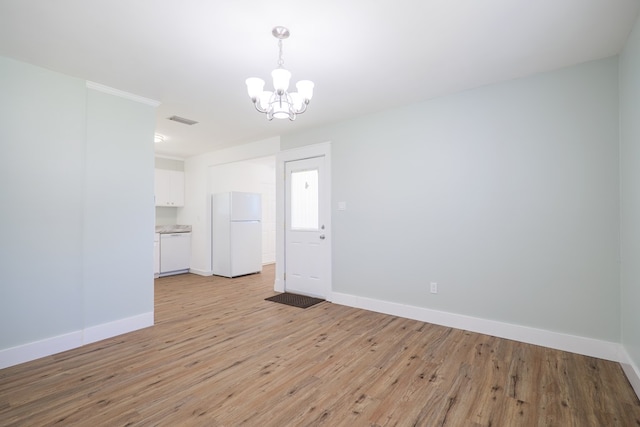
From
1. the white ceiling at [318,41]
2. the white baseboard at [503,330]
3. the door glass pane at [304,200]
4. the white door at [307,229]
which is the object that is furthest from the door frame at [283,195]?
the white ceiling at [318,41]

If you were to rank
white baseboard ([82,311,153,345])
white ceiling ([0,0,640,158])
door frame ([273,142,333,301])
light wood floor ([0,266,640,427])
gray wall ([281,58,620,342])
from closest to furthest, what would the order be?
light wood floor ([0,266,640,427]) → white ceiling ([0,0,640,158]) → gray wall ([281,58,620,342]) → white baseboard ([82,311,153,345]) → door frame ([273,142,333,301])

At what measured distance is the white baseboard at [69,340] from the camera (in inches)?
95.7

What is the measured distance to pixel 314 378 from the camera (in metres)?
2.19

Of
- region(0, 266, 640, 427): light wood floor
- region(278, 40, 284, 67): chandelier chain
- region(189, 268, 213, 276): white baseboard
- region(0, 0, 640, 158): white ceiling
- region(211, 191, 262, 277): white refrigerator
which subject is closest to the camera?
region(0, 266, 640, 427): light wood floor

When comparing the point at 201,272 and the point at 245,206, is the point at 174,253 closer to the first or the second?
the point at 201,272

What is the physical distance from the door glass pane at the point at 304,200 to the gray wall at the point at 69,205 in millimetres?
1990

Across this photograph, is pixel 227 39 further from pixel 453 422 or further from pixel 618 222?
pixel 618 222

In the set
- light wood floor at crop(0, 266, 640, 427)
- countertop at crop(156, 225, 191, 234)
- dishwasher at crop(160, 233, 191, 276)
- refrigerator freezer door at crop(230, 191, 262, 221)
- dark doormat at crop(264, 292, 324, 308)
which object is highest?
refrigerator freezer door at crop(230, 191, 262, 221)

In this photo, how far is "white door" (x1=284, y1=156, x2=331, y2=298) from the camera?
4270mm

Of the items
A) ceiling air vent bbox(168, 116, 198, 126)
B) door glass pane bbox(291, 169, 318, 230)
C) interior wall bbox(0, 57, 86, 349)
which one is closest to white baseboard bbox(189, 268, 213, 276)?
door glass pane bbox(291, 169, 318, 230)

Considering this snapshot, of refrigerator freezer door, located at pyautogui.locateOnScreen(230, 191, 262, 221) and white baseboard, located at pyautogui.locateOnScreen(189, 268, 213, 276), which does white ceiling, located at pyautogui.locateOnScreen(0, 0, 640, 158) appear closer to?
refrigerator freezer door, located at pyautogui.locateOnScreen(230, 191, 262, 221)

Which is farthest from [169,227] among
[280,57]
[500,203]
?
[500,203]

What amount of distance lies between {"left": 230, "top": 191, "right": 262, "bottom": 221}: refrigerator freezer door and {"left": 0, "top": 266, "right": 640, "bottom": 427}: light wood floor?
2.85m

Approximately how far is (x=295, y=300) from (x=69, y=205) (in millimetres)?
2809
